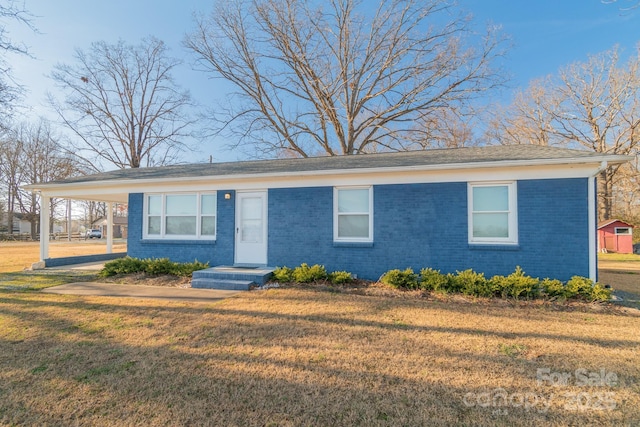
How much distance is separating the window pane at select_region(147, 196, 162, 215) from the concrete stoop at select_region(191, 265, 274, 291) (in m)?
3.14

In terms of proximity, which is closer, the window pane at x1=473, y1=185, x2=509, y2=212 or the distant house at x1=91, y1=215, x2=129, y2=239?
the window pane at x1=473, y1=185, x2=509, y2=212

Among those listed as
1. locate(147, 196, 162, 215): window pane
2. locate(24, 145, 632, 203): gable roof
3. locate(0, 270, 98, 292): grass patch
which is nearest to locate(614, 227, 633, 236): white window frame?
locate(24, 145, 632, 203): gable roof

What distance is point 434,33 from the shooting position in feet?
54.9

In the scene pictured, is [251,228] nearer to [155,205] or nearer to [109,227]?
[155,205]

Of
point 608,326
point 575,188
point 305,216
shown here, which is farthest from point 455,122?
point 608,326

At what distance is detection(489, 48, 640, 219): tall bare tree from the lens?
69.8 ft

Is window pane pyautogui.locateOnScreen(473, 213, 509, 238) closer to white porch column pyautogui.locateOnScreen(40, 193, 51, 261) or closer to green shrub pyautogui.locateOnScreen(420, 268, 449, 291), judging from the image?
green shrub pyautogui.locateOnScreen(420, 268, 449, 291)

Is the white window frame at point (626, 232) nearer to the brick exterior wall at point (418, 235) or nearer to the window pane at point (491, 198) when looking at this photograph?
the brick exterior wall at point (418, 235)

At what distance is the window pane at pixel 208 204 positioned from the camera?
8975mm

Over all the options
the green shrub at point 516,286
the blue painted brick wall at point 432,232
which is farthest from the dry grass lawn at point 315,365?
the blue painted brick wall at point 432,232

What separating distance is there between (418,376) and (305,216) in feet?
18.3

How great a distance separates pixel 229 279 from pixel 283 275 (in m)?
1.37

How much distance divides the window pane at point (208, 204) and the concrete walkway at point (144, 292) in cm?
258

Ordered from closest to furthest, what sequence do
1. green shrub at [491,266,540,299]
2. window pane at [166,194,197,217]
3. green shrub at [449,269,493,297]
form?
green shrub at [491,266,540,299]
green shrub at [449,269,493,297]
window pane at [166,194,197,217]
